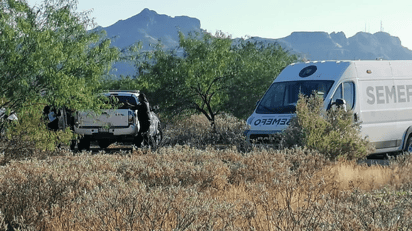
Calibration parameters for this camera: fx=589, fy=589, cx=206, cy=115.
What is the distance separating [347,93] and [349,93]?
7cm

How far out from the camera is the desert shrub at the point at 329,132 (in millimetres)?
12070

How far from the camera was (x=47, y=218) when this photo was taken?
223 inches

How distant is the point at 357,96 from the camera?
13.9 meters

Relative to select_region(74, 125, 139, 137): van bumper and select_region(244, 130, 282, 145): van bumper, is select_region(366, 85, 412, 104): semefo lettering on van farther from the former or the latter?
select_region(74, 125, 139, 137): van bumper

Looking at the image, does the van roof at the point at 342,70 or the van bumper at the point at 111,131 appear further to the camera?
the van bumper at the point at 111,131

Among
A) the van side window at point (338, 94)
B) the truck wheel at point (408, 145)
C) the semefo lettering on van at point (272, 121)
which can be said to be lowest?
the truck wheel at point (408, 145)

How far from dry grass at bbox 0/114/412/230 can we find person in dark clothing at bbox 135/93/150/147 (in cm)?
448

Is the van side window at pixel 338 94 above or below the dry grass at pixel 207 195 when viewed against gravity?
above

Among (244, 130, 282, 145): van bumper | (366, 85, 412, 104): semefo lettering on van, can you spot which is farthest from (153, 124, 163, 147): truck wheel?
(366, 85, 412, 104): semefo lettering on van

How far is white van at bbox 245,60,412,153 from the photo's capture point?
13.6m

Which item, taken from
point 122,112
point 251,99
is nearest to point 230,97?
point 251,99

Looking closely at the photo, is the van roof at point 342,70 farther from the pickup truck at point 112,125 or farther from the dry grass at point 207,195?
the pickup truck at point 112,125

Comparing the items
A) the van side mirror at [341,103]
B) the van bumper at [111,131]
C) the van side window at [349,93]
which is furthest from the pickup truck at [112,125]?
the van side mirror at [341,103]

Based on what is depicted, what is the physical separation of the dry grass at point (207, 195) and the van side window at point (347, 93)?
2.78 m
